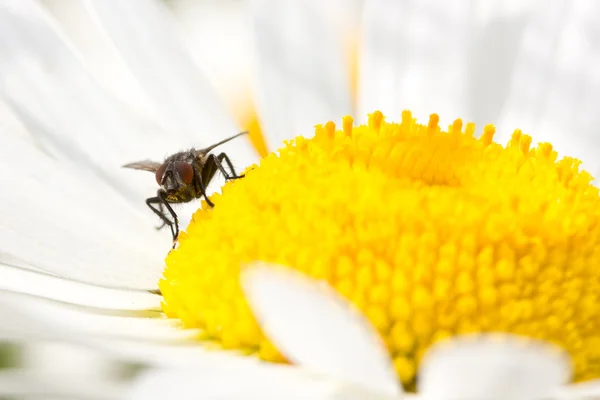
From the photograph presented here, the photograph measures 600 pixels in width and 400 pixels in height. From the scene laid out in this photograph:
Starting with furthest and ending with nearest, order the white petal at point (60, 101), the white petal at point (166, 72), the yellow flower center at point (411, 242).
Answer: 1. the white petal at point (166, 72)
2. the white petal at point (60, 101)
3. the yellow flower center at point (411, 242)

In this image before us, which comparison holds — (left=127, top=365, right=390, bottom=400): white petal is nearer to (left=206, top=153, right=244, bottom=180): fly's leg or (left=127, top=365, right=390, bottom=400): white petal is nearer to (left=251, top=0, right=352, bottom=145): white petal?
(left=206, top=153, right=244, bottom=180): fly's leg

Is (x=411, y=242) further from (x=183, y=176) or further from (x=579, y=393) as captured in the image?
(x=183, y=176)

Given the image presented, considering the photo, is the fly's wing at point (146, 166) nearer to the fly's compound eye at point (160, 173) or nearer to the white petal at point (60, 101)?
the fly's compound eye at point (160, 173)

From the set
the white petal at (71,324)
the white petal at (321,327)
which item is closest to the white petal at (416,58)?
the white petal at (71,324)

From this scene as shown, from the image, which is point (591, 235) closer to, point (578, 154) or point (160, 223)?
point (578, 154)

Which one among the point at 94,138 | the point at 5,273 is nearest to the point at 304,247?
the point at 5,273

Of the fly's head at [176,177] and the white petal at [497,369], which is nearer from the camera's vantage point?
the white petal at [497,369]

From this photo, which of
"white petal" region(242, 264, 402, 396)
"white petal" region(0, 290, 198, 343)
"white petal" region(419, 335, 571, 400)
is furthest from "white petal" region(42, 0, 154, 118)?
"white petal" region(419, 335, 571, 400)

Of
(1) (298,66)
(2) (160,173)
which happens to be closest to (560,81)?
(1) (298,66)
